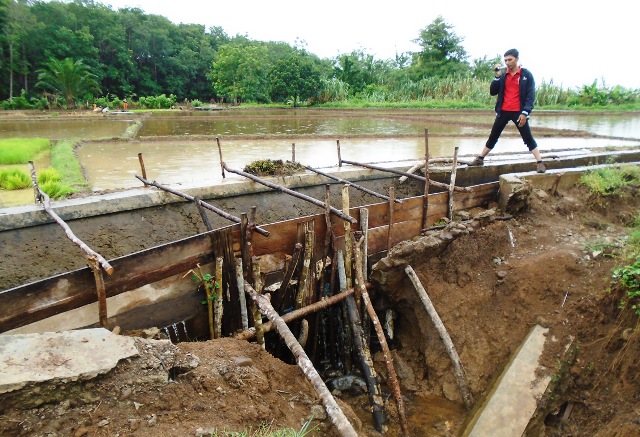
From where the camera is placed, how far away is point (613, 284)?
4340mm

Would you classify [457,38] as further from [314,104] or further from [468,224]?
[468,224]

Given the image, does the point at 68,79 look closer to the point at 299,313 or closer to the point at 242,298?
the point at 242,298

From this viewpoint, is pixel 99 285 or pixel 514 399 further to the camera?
pixel 514 399

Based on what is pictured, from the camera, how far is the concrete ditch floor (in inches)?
146

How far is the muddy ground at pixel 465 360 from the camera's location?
92.8 inches

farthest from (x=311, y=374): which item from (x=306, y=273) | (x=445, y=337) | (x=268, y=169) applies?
(x=268, y=169)

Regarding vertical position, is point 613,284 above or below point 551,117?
below

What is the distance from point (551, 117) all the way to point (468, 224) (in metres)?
20.7

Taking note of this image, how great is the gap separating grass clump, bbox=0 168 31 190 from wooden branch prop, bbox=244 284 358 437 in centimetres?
564

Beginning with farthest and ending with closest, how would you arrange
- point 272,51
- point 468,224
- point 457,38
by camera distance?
point 272,51, point 457,38, point 468,224

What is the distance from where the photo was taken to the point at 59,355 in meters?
2.36

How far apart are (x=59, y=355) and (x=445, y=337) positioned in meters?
3.56

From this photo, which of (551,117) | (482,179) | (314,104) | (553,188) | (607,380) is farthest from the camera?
(314,104)

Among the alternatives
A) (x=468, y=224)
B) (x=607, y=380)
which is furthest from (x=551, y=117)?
(x=607, y=380)
